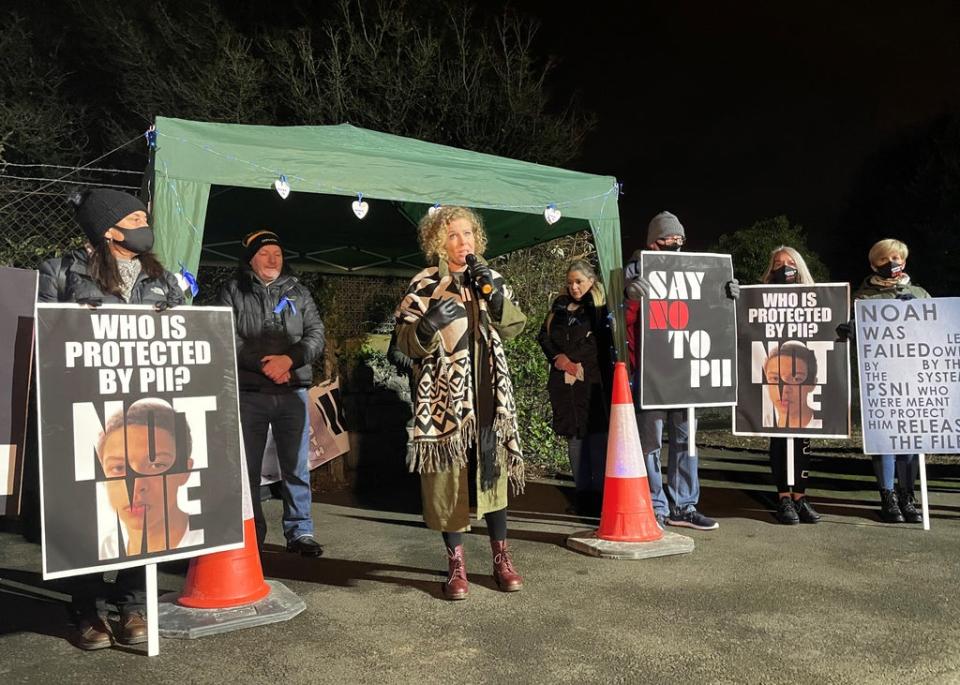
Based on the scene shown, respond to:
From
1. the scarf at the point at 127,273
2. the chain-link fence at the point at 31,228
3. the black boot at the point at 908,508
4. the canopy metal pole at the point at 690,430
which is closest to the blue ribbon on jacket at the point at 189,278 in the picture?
the scarf at the point at 127,273

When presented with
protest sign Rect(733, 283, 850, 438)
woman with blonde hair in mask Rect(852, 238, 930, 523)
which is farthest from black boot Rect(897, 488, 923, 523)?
protest sign Rect(733, 283, 850, 438)

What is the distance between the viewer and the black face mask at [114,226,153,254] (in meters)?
3.43

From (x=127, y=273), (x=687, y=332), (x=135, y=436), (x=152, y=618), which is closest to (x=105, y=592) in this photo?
(x=152, y=618)

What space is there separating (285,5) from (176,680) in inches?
666

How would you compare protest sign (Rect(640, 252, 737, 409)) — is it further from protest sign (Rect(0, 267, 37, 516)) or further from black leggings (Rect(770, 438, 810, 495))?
protest sign (Rect(0, 267, 37, 516))

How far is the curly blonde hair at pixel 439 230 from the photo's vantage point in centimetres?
397

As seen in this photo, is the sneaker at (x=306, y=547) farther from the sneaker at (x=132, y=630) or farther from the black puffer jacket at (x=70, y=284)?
the black puffer jacket at (x=70, y=284)

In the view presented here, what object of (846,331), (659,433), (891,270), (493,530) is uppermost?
(891,270)

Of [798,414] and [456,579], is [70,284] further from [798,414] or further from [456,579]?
[798,414]

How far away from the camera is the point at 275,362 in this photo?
4656 millimetres

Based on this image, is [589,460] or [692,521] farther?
[589,460]

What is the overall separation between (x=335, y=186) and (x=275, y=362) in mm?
1286

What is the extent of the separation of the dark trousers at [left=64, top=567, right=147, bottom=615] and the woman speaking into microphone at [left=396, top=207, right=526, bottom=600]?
128 cm

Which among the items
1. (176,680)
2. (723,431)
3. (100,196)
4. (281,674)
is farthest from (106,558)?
(723,431)
